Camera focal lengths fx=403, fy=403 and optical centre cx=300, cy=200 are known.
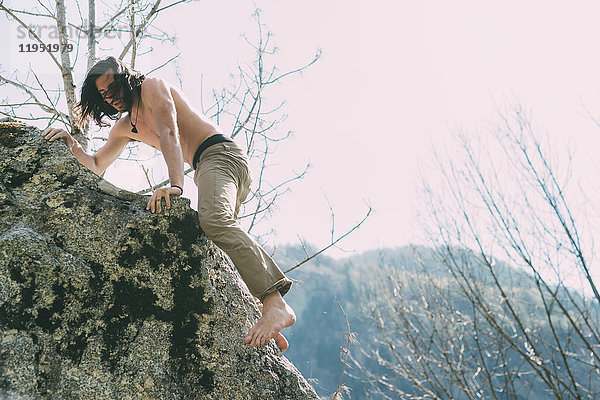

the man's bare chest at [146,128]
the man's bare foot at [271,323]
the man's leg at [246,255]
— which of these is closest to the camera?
the man's bare foot at [271,323]

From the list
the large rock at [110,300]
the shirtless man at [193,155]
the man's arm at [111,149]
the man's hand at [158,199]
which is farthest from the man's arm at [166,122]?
the man's arm at [111,149]

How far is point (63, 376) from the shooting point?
55.7 inches

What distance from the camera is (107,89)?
7.66 ft

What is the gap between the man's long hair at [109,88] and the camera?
232 centimetres

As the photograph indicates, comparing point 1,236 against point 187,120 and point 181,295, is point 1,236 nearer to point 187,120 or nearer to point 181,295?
point 181,295

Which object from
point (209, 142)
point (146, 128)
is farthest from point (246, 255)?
point (146, 128)

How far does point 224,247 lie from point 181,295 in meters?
0.31

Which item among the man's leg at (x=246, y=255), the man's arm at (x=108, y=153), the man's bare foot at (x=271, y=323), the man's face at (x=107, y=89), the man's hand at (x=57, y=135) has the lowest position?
the man's bare foot at (x=271, y=323)

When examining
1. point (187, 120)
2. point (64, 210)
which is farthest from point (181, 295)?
point (187, 120)

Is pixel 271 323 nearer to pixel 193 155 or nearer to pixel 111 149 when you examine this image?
pixel 193 155

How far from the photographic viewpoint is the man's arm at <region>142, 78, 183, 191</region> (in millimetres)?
2109

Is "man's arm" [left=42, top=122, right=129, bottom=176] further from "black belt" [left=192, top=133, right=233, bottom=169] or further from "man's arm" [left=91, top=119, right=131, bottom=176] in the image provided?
"black belt" [left=192, top=133, right=233, bottom=169]

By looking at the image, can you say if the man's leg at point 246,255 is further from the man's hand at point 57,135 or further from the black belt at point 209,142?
the man's hand at point 57,135

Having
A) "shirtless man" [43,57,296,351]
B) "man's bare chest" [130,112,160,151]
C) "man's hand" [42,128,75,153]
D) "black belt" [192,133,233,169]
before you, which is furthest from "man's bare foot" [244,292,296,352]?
"man's hand" [42,128,75,153]
